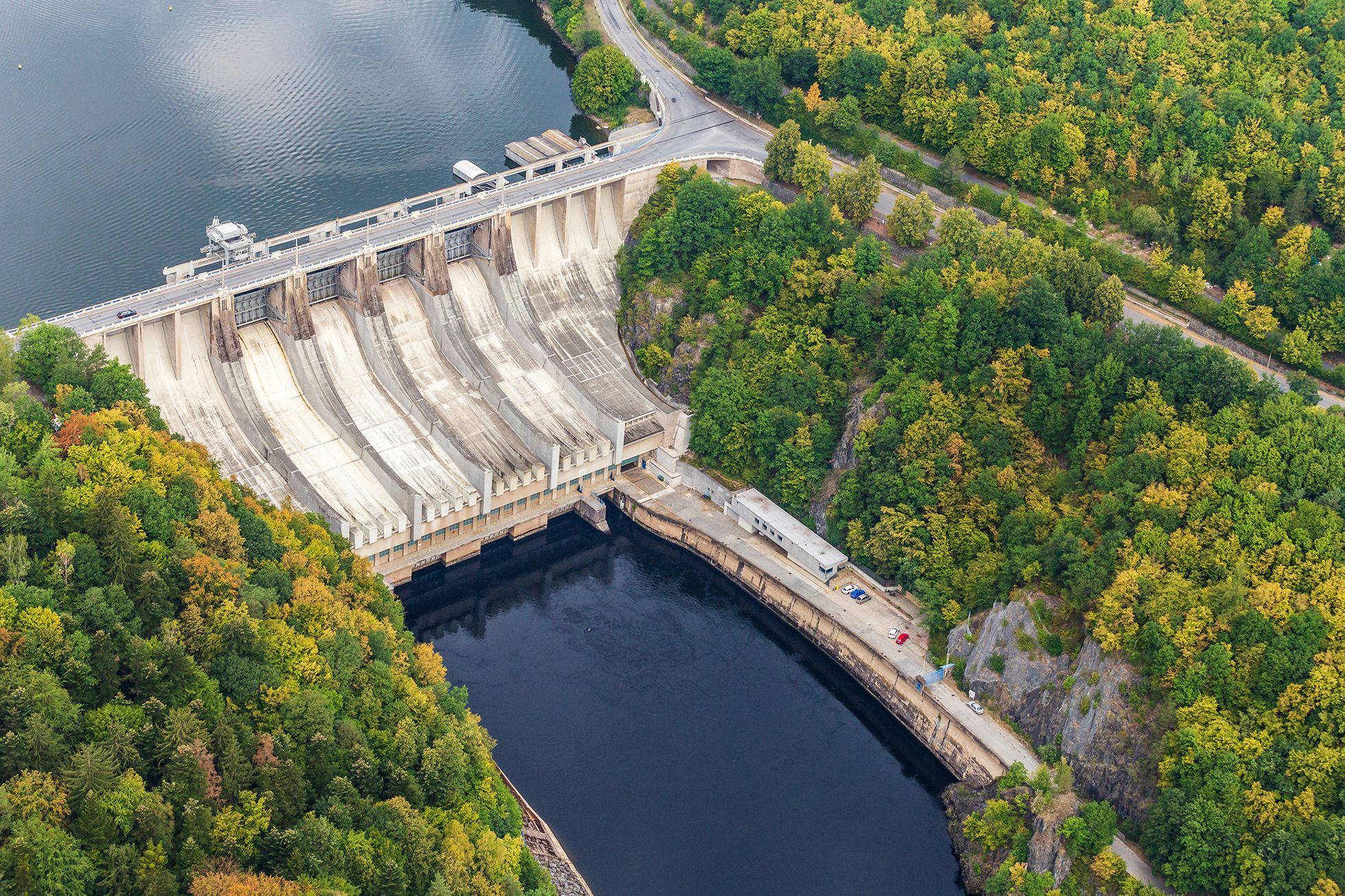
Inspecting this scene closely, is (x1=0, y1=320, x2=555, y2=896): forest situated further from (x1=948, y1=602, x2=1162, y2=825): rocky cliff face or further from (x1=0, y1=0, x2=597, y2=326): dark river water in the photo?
(x1=0, y1=0, x2=597, y2=326): dark river water

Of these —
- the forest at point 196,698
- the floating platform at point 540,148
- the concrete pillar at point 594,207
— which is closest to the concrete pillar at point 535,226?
the concrete pillar at point 594,207

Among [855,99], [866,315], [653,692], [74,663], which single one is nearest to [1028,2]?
[855,99]

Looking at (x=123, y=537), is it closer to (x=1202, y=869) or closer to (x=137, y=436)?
(x=137, y=436)

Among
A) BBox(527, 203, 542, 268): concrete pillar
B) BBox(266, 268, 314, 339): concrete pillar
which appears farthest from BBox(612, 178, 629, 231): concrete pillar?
BBox(266, 268, 314, 339): concrete pillar

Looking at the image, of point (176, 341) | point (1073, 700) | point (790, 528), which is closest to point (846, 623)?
point (790, 528)

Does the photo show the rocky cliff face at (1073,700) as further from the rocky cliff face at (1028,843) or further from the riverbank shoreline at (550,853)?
the riverbank shoreline at (550,853)
